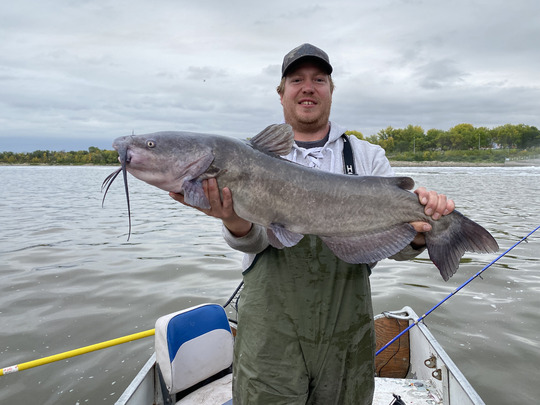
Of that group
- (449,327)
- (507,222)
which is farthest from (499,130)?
(449,327)


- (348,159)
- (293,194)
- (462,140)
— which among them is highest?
(462,140)

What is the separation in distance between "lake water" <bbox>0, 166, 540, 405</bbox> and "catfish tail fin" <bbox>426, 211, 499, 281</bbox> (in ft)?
10.1

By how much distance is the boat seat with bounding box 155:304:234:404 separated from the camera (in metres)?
3.57

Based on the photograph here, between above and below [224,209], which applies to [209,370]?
below

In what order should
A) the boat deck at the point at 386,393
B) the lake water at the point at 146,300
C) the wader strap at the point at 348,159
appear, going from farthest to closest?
the lake water at the point at 146,300
the boat deck at the point at 386,393
the wader strap at the point at 348,159

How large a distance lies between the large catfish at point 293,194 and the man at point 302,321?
125mm

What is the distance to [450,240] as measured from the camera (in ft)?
8.46

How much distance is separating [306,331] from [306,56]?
1993 mm

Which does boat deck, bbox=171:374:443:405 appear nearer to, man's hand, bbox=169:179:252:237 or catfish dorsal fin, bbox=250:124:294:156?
man's hand, bbox=169:179:252:237

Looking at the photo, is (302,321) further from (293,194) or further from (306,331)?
(293,194)

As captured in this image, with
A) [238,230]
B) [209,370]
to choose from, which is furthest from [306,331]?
[209,370]

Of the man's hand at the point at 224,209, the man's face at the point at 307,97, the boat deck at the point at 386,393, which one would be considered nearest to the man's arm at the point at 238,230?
the man's hand at the point at 224,209

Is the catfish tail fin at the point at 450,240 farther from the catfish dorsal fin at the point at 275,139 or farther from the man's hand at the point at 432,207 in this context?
the catfish dorsal fin at the point at 275,139

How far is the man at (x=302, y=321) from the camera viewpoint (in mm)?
2500
